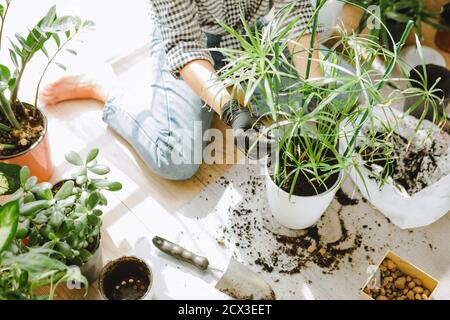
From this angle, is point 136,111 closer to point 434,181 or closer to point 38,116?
point 38,116

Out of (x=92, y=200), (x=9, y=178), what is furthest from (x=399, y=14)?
Result: (x=9, y=178)

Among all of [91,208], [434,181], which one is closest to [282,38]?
[91,208]

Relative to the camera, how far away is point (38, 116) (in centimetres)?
120

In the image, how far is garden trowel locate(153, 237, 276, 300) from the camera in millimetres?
1140

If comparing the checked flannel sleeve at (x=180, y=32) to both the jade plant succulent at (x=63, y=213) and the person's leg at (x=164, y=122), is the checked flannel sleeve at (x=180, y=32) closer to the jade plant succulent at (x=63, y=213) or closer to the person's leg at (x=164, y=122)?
the person's leg at (x=164, y=122)

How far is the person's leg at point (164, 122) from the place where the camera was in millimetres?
1310

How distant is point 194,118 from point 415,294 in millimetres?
729

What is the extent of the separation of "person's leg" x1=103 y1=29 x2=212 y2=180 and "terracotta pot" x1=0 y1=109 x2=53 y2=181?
0.24m

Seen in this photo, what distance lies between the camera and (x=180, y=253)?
3.78 feet

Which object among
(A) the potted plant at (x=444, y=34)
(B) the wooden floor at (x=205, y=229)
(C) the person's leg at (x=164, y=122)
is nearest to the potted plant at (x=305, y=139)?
(B) the wooden floor at (x=205, y=229)

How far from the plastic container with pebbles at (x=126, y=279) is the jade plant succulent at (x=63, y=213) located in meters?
0.07

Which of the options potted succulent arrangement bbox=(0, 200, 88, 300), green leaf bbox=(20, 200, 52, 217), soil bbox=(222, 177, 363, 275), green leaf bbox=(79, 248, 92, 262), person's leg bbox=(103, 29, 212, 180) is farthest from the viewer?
person's leg bbox=(103, 29, 212, 180)

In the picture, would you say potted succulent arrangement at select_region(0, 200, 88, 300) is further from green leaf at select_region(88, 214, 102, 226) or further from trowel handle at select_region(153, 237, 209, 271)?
trowel handle at select_region(153, 237, 209, 271)

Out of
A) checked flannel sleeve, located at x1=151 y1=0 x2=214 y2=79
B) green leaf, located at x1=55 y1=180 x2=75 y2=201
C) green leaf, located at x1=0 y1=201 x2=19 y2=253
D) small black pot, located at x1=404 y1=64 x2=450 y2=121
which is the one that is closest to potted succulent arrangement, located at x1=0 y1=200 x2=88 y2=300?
green leaf, located at x1=0 y1=201 x2=19 y2=253
